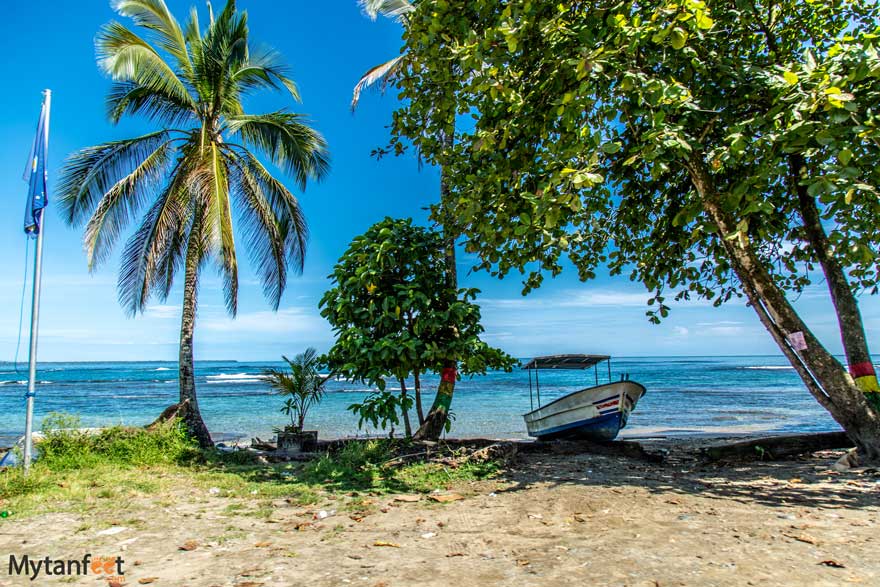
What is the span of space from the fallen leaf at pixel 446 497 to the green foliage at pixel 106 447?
4.58 metres

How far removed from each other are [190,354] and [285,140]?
15.3ft

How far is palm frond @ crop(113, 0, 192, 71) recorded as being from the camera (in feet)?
31.3

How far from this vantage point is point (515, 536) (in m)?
4.30

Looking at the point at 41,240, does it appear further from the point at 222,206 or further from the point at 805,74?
the point at 805,74

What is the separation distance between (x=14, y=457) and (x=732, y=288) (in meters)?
11.4

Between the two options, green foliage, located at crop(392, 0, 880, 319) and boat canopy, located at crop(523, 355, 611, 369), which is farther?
boat canopy, located at crop(523, 355, 611, 369)

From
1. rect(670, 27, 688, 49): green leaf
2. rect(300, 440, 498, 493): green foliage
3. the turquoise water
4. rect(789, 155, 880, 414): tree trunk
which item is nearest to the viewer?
rect(670, 27, 688, 49): green leaf

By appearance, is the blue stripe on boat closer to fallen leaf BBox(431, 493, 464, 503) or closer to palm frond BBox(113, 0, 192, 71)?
fallen leaf BBox(431, 493, 464, 503)

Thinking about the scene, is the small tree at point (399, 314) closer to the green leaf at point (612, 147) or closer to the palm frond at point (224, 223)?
the palm frond at point (224, 223)

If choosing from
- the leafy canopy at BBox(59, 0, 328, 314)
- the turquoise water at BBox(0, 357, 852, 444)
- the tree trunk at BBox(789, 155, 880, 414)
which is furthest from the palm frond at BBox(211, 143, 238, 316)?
the tree trunk at BBox(789, 155, 880, 414)

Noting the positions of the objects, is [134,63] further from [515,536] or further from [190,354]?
[515,536]

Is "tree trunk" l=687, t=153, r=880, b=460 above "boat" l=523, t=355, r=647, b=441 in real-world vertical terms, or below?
above

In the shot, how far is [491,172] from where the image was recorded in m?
6.33

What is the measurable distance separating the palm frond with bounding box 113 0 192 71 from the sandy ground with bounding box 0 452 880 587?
8278 mm
